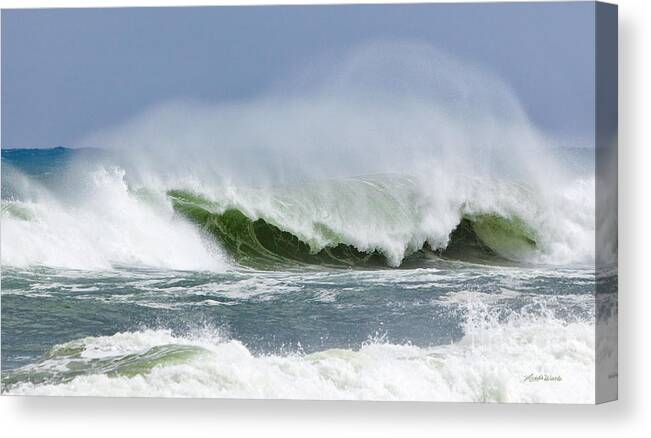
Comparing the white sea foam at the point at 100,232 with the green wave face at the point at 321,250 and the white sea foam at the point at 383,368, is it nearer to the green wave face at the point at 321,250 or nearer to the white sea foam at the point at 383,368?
the green wave face at the point at 321,250

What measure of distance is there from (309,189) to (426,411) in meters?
2.13

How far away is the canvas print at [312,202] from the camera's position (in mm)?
14641

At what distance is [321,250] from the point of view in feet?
50.8

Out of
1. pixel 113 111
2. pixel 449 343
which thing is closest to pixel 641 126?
pixel 449 343

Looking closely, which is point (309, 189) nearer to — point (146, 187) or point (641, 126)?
point (146, 187)

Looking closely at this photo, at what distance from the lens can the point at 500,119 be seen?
14797mm

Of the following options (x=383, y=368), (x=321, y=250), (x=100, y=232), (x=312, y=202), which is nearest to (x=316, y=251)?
(x=321, y=250)

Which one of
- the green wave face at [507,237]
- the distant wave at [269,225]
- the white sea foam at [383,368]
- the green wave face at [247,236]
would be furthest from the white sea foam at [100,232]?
the green wave face at [507,237]

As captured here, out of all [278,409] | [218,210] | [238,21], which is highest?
[238,21]

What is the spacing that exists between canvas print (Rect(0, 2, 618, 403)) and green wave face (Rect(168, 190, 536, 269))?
0.02 metres

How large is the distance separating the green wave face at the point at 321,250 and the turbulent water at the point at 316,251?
2 cm

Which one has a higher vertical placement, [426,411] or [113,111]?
[113,111]

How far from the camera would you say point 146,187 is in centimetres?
1563

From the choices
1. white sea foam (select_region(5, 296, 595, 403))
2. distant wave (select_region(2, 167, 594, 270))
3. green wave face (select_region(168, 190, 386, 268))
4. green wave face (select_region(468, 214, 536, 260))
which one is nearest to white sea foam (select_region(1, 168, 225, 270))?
distant wave (select_region(2, 167, 594, 270))
